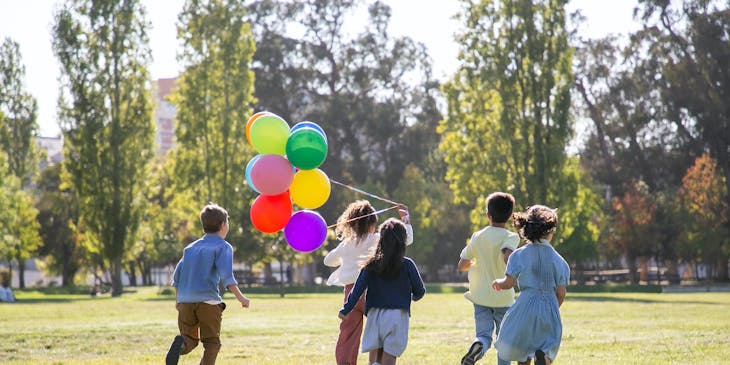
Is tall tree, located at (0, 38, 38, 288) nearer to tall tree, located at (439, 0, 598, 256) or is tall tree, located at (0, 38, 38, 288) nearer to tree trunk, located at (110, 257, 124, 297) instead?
tree trunk, located at (110, 257, 124, 297)

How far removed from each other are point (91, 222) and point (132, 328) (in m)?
27.8

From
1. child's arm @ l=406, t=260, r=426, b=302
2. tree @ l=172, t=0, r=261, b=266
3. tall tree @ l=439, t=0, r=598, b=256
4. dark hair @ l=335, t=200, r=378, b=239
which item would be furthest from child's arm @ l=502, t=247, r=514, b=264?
tree @ l=172, t=0, r=261, b=266

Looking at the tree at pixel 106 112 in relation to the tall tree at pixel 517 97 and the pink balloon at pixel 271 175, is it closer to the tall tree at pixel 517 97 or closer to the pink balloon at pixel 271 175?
the tall tree at pixel 517 97

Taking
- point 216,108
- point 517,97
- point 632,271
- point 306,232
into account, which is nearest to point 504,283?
point 306,232

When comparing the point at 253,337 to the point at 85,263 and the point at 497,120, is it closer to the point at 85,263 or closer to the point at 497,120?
the point at 497,120

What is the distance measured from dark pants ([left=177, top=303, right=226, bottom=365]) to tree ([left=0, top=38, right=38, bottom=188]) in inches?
2039

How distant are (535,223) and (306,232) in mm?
3290

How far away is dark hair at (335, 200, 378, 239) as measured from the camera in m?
9.03

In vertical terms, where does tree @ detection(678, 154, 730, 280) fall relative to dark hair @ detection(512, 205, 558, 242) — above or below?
above

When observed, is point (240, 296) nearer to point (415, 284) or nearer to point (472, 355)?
point (415, 284)

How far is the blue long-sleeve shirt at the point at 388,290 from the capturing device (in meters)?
7.72

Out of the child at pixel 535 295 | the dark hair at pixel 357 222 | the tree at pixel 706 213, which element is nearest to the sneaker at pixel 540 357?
the child at pixel 535 295

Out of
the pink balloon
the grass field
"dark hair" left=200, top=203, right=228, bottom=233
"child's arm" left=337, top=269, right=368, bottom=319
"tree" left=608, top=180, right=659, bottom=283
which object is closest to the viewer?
"child's arm" left=337, top=269, right=368, bottom=319

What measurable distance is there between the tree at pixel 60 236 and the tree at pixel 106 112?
10652 millimetres
